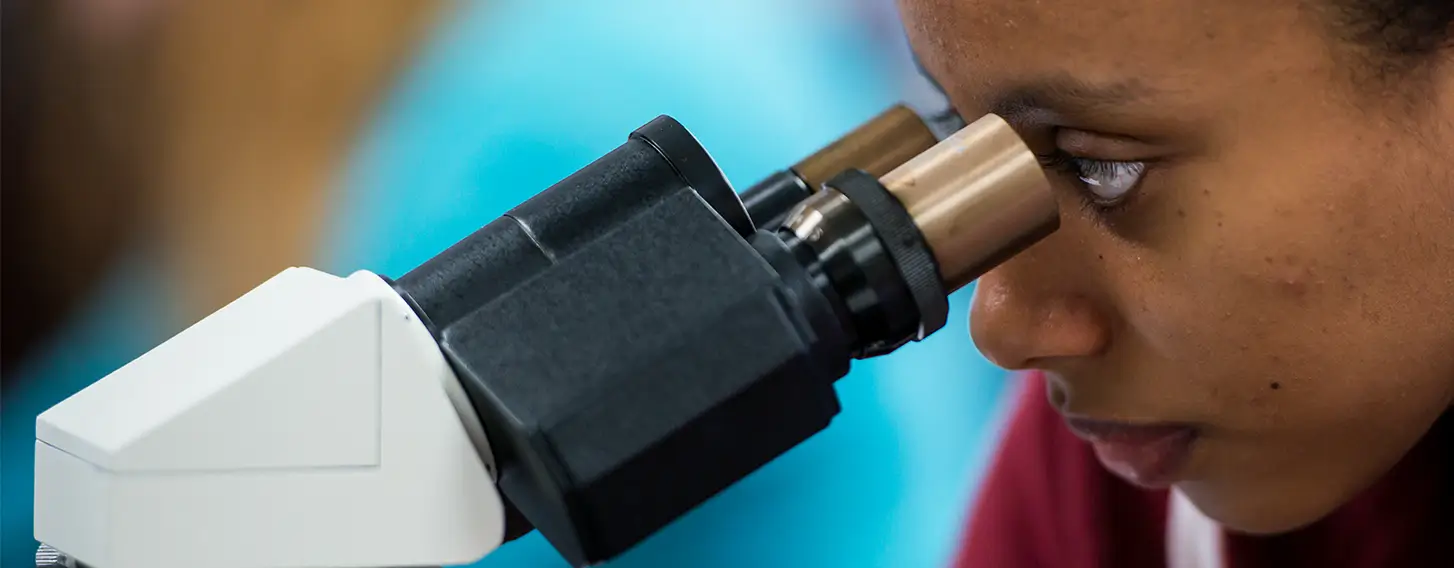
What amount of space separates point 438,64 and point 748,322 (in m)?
0.64

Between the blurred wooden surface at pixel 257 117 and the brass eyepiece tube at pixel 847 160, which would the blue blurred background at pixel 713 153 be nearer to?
the blurred wooden surface at pixel 257 117

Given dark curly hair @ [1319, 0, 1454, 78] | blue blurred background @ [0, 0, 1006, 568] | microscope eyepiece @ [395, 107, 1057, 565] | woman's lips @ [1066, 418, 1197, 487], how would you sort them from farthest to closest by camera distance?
1. blue blurred background @ [0, 0, 1006, 568]
2. woman's lips @ [1066, 418, 1197, 487]
3. dark curly hair @ [1319, 0, 1454, 78]
4. microscope eyepiece @ [395, 107, 1057, 565]

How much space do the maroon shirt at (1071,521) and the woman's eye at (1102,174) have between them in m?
0.35

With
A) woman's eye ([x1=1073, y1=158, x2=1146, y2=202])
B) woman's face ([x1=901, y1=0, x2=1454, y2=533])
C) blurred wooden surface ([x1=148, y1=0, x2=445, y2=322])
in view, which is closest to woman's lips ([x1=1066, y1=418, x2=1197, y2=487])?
woman's face ([x1=901, y1=0, x2=1454, y2=533])

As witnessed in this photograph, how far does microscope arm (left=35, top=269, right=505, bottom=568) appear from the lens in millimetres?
332

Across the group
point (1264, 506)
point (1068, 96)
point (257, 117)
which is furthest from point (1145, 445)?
point (257, 117)

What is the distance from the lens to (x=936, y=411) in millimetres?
876

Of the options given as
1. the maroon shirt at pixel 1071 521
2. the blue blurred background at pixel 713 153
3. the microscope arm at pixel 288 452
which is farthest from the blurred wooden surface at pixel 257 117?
the microscope arm at pixel 288 452

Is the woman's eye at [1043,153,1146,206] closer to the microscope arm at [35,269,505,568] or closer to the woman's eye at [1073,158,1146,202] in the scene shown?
the woman's eye at [1073,158,1146,202]

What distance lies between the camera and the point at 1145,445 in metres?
0.55

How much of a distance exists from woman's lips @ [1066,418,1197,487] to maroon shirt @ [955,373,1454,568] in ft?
0.66

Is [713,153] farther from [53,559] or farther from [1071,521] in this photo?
[53,559]

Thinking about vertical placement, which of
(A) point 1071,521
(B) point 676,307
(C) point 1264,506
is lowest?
(A) point 1071,521

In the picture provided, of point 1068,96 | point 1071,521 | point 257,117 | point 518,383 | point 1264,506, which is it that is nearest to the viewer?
point 518,383
